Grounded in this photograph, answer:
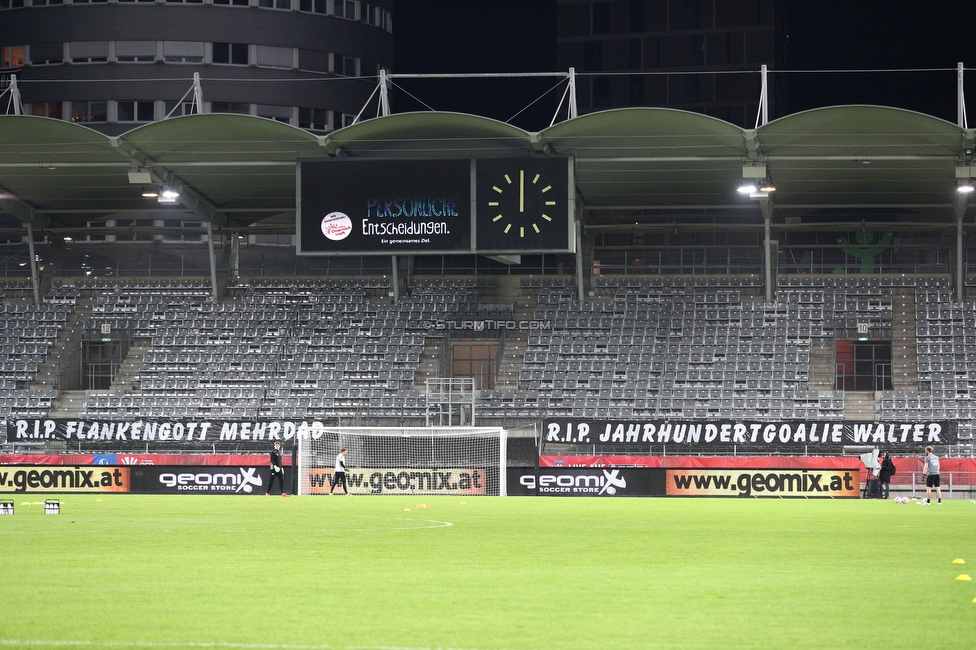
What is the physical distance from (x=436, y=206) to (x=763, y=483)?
12.1m

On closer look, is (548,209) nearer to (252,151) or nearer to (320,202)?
(320,202)

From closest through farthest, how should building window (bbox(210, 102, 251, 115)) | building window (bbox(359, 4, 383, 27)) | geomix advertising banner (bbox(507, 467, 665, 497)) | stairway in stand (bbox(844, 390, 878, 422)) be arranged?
1. geomix advertising banner (bbox(507, 467, 665, 497))
2. stairway in stand (bbox(844, 390, 878, 422))
3. building window (bbox(210, 102, 251, 115))
4. building window (bbox(359, 4, 383, 27))

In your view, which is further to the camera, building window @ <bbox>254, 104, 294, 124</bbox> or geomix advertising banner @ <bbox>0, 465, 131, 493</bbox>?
building window @ <bbox>254, 104, 294, 124</bbox>

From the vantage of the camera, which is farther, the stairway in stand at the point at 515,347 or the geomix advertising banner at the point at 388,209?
the stairway in stand at the point at 515,347

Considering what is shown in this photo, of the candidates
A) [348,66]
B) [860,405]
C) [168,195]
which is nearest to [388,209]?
[168,195]

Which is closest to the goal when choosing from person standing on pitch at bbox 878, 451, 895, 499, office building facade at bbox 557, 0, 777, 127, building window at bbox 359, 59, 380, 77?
person standing on pitch at bbox 878, 451, 895, 499

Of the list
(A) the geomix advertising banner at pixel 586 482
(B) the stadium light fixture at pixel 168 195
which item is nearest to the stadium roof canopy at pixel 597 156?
(B) the stadium light fixture at pixel 168 195

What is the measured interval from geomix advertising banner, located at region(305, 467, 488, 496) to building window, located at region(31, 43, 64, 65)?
132 feet

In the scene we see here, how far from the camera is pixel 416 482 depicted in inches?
1483

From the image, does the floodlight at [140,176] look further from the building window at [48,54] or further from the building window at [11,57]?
the building window at [11,57]

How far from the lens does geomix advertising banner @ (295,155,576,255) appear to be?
34.3 meters

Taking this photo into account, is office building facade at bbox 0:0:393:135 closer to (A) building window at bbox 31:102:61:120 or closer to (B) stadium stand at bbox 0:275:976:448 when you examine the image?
(A) building window at bbox 31:102:61:120

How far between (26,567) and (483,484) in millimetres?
24467

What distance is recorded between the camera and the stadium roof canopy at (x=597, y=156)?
1373 inches
